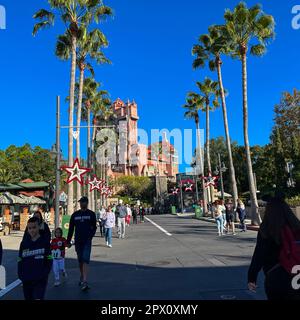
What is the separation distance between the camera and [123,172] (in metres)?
124

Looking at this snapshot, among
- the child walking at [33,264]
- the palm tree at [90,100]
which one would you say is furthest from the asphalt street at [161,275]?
the palm tree at [90,100]

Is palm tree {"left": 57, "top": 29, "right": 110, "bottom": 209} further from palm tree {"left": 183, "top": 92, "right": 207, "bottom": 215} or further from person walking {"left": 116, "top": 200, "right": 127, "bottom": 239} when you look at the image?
palm tree {"left": 183, "top": 92, "right": 207, "bottom": 215}

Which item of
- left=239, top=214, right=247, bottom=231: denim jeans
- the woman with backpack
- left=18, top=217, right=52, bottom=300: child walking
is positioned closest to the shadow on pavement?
left=18, top=217, right=52, bottom=300: child walking

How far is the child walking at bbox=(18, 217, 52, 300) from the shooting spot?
5.20m

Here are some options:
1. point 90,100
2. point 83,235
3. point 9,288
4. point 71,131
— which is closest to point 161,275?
point 83,235

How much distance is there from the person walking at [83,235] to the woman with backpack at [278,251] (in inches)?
197

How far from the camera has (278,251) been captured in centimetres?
369

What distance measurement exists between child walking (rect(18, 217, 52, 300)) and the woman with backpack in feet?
9.06

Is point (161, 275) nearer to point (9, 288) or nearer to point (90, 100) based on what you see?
point (9, 288)

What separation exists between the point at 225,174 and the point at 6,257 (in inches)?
2549

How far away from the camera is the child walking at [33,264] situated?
17.1 ft
